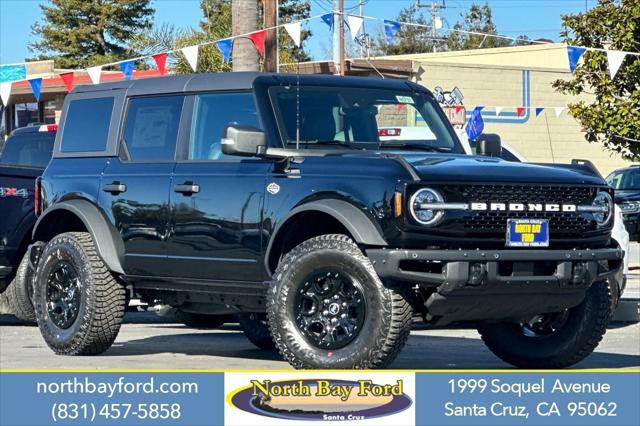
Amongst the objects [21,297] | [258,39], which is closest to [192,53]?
[258,39]

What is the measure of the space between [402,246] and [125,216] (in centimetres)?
270

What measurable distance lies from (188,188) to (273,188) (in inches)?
32.8

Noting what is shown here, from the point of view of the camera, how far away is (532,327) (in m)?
10.2

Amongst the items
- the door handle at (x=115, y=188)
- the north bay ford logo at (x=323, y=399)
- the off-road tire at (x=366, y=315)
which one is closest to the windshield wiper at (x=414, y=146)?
the off-road tire at (x=366, y=315)

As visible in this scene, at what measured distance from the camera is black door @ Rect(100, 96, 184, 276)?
10.1 meters

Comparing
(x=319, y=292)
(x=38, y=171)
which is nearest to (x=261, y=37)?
(x=38, y=171)

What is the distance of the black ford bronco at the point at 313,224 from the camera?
849 cm

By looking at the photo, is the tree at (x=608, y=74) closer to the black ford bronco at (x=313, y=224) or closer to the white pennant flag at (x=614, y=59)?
the white pennant flag at (x=614, y=59)

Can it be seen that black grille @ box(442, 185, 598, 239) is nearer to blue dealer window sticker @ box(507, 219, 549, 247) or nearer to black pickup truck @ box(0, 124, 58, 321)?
blue dealer window sticker @ box(507, 219, 549, 247)

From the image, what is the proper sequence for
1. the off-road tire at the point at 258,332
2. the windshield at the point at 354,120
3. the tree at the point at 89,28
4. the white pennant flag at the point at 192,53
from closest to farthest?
the windshield at the point at 354,120, the off-road tire at the point at 258,332, the white pennant flag at the point at 192,53, the tree at the point at 89,28

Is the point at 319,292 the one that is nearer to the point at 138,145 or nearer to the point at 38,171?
the point at 138,145

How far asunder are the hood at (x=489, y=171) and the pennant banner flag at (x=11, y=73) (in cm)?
1599

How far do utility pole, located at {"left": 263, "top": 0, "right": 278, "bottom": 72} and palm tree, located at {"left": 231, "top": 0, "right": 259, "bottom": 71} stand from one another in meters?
0.55

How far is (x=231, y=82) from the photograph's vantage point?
32.9ft
